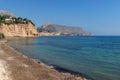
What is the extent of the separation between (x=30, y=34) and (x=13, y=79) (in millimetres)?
173703

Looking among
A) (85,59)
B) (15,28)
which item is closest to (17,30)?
(15,28)

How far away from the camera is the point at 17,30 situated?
579 ft

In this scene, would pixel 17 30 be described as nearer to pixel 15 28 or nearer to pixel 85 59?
pixel 15 28

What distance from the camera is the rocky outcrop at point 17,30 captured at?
162475 mm

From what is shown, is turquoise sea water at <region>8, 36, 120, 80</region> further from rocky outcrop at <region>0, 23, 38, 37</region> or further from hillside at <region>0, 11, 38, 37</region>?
hillside at <region>0, 11, 38, 37</region>

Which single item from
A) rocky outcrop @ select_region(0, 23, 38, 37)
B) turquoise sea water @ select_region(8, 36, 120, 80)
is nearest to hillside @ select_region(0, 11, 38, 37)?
rocky outcrop @ select_region(0, 23, 38, 37)

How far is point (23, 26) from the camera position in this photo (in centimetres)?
18288

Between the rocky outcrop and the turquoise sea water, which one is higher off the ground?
the rocky outcrop

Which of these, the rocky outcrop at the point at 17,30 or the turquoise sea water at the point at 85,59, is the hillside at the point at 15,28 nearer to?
the rocky outcrop at the point at 17,30

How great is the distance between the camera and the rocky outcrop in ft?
533

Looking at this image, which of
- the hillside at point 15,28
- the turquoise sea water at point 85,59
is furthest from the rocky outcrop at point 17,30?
the turquoise sea water at point 85,59

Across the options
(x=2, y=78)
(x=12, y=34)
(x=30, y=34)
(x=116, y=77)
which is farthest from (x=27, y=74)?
(x=30, y=34)

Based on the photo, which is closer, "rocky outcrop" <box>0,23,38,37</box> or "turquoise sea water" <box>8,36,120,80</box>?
"turquoise sea water" <box>8,36,120,80</box>

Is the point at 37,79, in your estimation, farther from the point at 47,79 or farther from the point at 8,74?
the point at 8,74
